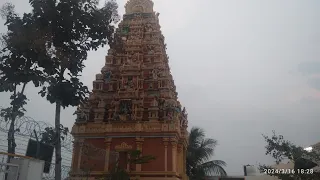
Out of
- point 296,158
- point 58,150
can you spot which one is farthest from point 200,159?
point 58,150

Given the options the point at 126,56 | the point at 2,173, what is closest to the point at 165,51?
the point at 126,56

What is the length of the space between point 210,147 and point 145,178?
35.2 ft

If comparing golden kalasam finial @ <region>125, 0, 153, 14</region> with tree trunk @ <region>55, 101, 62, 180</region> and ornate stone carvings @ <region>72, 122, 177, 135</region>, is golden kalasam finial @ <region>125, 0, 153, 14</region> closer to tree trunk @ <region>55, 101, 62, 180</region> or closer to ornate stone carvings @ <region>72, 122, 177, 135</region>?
ornate stone carvings @ <region>72, 122, 177, 135</region>

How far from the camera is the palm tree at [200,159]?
25.2 metres

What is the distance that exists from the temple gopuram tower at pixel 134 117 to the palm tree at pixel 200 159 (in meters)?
4.51

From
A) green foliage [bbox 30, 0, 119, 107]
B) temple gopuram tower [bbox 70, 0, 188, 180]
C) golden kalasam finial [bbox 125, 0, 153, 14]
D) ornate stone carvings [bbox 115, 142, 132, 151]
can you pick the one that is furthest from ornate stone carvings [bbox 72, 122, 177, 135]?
golden kalasam finial [bbox 125, 0, 153, 14]

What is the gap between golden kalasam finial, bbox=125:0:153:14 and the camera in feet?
81.9

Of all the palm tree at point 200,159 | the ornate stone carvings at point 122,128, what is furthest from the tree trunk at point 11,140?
the palm tree at point 200,159

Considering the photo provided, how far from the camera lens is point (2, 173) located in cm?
729

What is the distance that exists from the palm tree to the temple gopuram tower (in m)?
4.51

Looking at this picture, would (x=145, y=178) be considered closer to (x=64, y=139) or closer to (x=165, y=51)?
(x=64, y=139)

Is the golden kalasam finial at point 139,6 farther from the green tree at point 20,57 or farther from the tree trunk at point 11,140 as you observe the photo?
the tree trunk at point 11,140

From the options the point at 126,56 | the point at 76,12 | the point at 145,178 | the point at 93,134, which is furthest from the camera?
the point at 126,56

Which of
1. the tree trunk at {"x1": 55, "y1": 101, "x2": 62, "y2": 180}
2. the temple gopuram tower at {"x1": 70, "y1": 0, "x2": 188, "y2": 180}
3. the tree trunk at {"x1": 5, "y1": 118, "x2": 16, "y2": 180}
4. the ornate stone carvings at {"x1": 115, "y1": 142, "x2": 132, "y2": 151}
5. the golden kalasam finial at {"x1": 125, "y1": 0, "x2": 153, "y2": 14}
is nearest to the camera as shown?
the tree trunk at {"x1": 5, "y1": 118, "x2": 16, "y2": 180}
